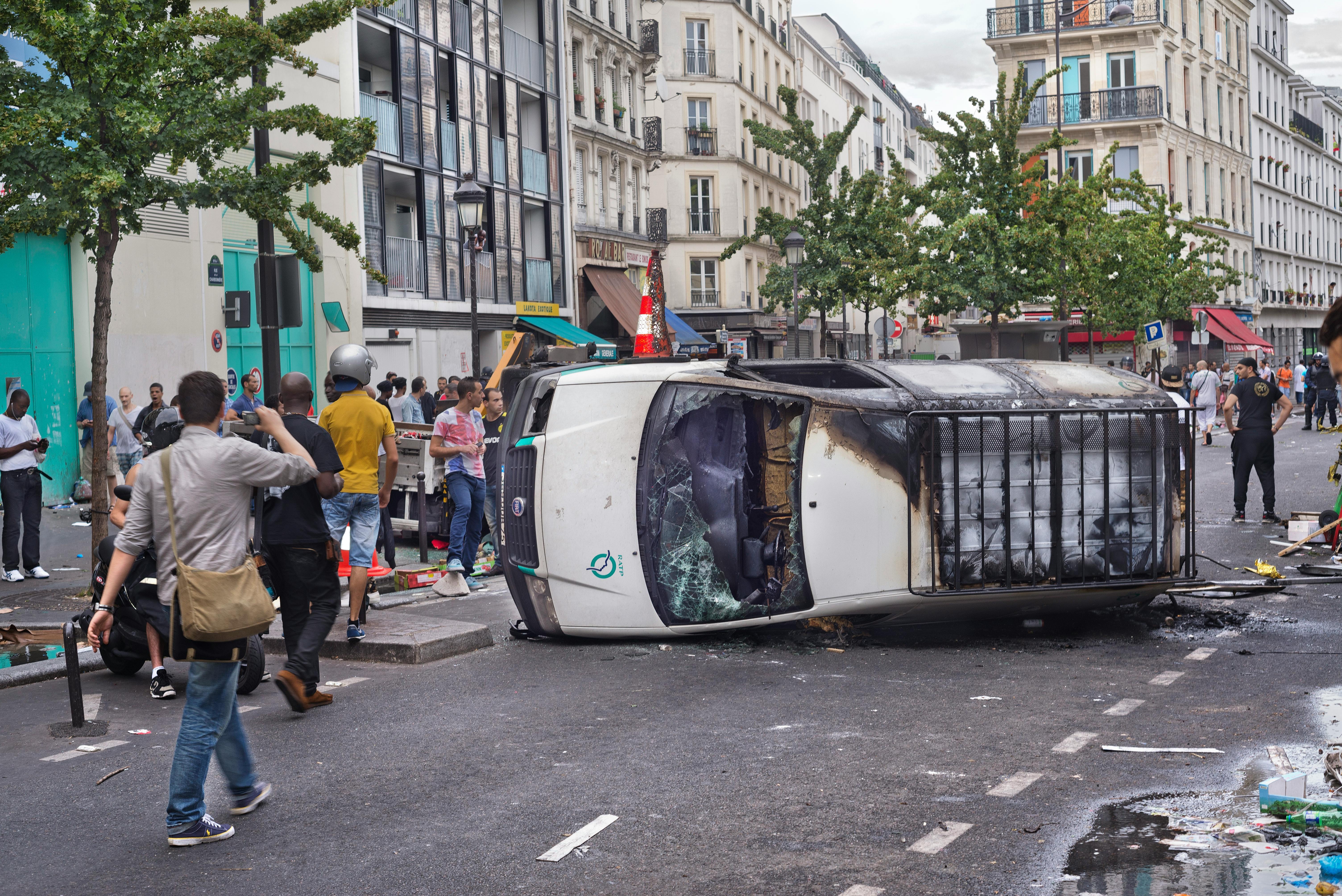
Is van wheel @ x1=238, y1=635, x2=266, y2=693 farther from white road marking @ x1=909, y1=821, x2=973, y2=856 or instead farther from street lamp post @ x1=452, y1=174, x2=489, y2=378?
street lamp post @ x1=452, y1=174, x2=489, y2=378

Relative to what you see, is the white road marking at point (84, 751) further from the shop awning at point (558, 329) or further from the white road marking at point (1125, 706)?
the shop awning at point (558, 329)

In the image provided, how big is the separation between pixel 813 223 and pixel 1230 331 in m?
25.5

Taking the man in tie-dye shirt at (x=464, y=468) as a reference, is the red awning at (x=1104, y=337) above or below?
above

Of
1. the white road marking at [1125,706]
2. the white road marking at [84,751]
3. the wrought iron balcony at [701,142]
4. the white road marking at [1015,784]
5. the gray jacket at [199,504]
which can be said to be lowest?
the white road marking at [84,751]

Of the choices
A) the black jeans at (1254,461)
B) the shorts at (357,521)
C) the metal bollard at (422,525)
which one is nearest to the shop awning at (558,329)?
the metal bollard at (422,525)

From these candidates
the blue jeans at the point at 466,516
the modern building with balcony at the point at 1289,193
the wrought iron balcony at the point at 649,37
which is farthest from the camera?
the modern building with balcony at the point at 1289,193

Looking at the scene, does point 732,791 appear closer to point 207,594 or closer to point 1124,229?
point 207,594

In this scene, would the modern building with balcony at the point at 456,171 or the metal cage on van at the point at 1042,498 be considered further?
the modern building with balcony at the point at 456,171

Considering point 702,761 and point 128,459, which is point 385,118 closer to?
point 128,459

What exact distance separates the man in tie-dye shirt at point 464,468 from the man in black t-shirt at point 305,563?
4.57 m

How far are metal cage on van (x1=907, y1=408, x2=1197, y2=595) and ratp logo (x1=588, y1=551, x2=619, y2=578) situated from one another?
180 cm

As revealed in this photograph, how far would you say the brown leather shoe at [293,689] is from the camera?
7047 mm

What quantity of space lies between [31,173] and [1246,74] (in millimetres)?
70222

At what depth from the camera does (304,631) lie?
23.9 ft
